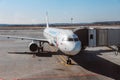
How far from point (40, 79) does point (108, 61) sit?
10.1m

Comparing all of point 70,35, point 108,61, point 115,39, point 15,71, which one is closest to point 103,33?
Answer: point 115,39

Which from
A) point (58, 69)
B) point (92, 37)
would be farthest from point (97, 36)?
point (58, 69)

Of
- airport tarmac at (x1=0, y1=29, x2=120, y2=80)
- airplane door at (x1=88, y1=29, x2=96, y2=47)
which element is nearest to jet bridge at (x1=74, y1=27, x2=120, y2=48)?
airplane door at (x1=88, y1=29, x2=96, y2=47)

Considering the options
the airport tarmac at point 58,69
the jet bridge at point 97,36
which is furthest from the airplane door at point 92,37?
the airport tarmac at point 58,69

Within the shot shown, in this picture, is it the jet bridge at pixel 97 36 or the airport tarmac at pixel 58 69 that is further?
the jet bridge at pixel 97 36

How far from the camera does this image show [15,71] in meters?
19.9

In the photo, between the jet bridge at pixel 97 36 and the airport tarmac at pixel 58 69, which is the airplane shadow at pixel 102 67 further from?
the jet bridge at pixel 97 36

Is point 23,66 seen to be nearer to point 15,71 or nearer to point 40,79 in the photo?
point 15,71

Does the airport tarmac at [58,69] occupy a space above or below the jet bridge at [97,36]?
below

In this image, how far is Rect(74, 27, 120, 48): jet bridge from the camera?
26.4m

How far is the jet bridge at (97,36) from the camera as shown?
1038 inches

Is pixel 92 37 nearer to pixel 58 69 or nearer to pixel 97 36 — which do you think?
pixel 97 36

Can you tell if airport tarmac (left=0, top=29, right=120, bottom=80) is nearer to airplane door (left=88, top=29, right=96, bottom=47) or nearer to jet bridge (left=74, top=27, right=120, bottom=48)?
airplane door (left=88, top=29, right=96, bottom=47)

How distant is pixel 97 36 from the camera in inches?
1087
